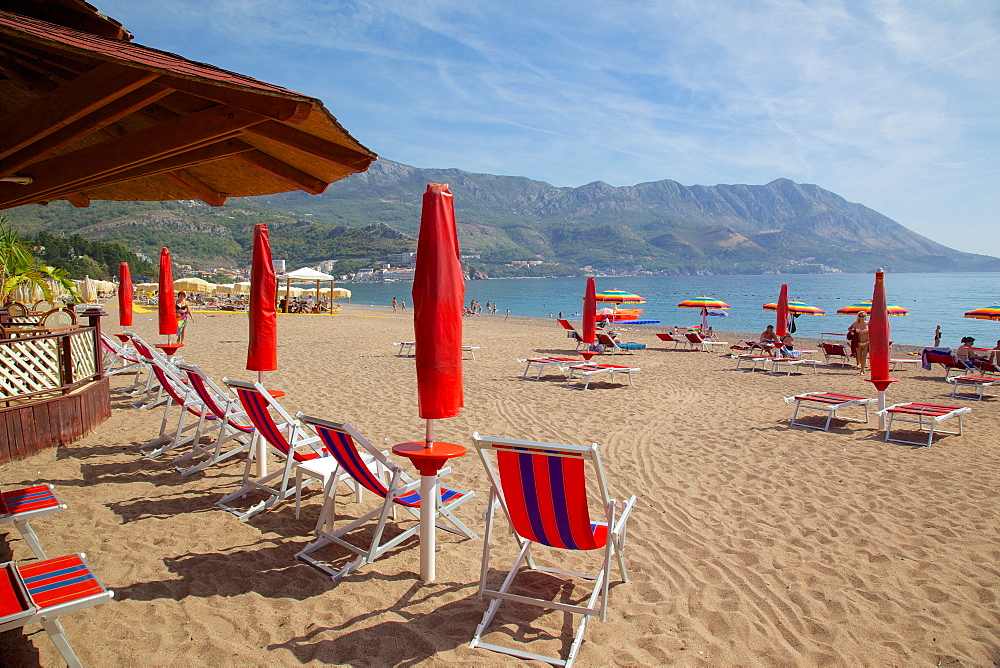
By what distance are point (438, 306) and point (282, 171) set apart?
1093 millimetres

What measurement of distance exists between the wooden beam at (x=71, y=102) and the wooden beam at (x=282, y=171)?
2.96 feet

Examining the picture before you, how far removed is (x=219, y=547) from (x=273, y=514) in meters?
0.55

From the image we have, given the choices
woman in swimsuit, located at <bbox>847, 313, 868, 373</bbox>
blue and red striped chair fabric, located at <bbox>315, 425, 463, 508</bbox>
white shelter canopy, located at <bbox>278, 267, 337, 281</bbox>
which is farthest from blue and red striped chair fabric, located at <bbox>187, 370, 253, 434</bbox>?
white shelter canopy, located at <bbox>278, 267, 337, 281</bbox>

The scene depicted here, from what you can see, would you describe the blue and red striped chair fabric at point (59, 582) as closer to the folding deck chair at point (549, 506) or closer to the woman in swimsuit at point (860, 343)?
the folding deck chair at point (549, 506)

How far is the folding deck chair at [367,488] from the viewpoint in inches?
124

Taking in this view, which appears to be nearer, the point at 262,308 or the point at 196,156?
the point at 196,156

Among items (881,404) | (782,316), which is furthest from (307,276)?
(881,404)

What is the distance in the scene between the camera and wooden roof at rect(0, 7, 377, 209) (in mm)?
1913

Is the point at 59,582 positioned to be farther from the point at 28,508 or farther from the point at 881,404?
the point at 881,404

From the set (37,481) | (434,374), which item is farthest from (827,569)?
(37,481)

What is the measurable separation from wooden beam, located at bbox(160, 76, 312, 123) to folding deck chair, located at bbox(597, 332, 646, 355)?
1289 cm

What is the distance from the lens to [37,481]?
455cm

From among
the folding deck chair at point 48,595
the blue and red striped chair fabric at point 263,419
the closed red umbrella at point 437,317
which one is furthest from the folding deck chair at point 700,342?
the folding deck chair at point 48,595

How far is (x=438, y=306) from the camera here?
2.88m
